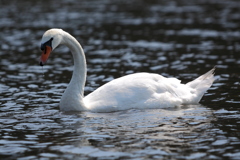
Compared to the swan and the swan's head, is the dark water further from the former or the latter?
the swan's head

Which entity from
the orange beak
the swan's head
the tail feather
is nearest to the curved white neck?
the swan's head

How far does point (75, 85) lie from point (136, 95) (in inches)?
59.3

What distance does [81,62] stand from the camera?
1241 centimetres

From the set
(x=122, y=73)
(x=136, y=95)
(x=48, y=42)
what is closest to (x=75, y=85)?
(x=48, y=42)

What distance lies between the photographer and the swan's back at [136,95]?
477 inches

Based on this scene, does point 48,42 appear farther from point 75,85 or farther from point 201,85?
point 201,85

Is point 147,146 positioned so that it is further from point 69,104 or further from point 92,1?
point 92,1

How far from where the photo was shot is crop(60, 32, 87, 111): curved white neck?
1205cm

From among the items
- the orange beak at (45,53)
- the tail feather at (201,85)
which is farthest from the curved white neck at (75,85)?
the tail feather at (201,85)

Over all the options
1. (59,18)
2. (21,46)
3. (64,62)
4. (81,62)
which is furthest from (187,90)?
(59,18)

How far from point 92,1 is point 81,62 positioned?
29.1 metres

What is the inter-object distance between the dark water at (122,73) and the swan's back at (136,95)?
24 centimetres

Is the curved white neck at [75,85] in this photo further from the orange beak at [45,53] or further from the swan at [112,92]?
the orange beak at [45,53]

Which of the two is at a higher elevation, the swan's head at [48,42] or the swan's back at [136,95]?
the swan's head at [48,42]
